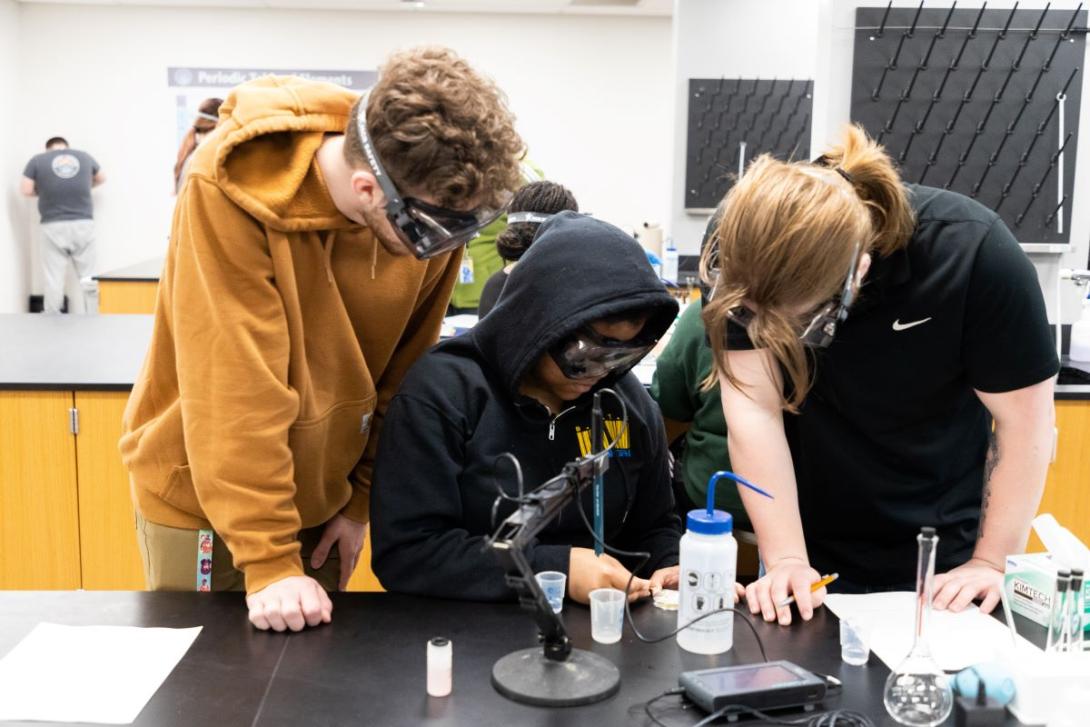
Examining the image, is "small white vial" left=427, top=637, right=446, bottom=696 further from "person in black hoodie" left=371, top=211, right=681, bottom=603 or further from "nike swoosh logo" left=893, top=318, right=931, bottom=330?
"nike swoosh logo" left=893, top=318, right=931, bottom=330

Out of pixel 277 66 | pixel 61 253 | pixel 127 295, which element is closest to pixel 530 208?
pixel 127 295

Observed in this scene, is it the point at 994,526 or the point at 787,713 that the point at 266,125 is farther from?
the point at 994,526

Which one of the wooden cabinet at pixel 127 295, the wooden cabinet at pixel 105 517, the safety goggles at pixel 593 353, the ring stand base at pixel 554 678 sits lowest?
the wooden cabinet at pixel 105 517

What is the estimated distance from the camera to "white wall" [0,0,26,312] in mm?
8805

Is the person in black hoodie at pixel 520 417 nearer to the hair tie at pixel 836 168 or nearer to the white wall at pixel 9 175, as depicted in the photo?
the hair tie at pixel 836 168

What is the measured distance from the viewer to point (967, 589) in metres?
1.60

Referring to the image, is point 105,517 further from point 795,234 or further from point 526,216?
point 795,234

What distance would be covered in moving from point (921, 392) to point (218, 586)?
3.96ft

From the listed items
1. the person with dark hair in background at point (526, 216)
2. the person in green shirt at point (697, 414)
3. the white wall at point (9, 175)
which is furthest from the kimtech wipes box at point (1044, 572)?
the white wall at point (9, 175)

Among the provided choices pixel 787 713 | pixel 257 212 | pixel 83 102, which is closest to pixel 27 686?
pixel 257 212

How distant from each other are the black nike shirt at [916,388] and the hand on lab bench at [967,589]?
0.12 metres

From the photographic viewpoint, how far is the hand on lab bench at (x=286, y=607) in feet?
4.68

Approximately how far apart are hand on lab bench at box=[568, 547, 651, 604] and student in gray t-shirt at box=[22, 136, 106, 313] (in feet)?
28.0

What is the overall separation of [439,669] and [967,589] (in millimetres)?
855
